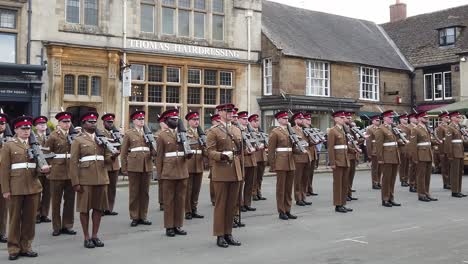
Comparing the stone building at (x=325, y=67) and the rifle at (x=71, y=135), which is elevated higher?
the stone building at (x=325, y=67)

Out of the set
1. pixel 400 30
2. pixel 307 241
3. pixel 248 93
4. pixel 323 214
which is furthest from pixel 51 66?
pixel 400 30

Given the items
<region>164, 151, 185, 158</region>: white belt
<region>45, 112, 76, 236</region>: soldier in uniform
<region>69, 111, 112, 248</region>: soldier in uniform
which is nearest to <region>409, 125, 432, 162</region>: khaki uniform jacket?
<region>164, 151, 185, 158</region>: white belt

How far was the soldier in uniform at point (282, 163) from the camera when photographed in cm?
1047

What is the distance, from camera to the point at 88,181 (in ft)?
26.9

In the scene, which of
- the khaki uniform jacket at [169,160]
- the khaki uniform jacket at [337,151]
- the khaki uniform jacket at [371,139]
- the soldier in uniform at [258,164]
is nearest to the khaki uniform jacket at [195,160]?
the khaki uniform jacket at [169,160]

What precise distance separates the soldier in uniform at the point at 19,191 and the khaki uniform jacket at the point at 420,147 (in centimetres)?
897

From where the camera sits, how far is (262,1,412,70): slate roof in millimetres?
26938

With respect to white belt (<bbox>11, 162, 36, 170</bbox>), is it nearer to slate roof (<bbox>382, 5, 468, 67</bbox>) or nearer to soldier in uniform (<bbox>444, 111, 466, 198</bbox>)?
soldier in uniform (<bbox>444, 111, 466, 198</bbox>)

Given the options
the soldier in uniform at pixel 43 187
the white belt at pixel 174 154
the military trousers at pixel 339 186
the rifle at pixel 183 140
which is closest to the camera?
the rifle at pixel 183 140

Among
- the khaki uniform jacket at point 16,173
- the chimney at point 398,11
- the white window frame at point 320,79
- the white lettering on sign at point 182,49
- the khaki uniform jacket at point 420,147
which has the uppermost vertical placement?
the chimney at point 398,11

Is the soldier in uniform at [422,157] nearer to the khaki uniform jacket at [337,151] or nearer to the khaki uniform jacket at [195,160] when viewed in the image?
the khaki uniform jacket at [337,151]

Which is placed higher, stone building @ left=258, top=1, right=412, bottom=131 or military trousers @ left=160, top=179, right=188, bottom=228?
stone building @ left=258, top=1, right=412, bottom=131

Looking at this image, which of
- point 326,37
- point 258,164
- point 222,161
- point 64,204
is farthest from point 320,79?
point 222,161

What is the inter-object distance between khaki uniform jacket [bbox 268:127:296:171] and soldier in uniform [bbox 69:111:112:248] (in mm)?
3517
